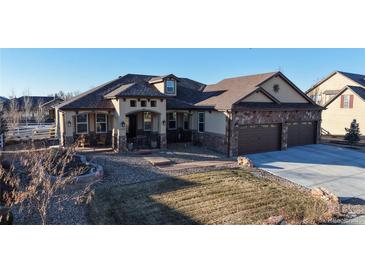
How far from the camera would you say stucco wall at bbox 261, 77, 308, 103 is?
20.3 m

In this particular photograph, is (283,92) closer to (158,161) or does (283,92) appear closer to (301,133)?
(301,133)

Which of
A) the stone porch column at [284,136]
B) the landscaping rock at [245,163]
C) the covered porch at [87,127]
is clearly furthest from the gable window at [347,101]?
the covered porch at [87,127]

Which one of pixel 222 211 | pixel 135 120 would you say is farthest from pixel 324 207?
pixel 135 120

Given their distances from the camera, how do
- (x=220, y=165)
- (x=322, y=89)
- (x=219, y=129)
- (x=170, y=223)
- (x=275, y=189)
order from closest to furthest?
1. (x=170, y=223)
2. (x=275, y=189)
3. (x=220, y=165)
4. (x=219, y=129)
5. (x=322, y=89)

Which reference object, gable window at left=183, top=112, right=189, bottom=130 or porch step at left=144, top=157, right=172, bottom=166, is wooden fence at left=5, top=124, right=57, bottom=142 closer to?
gable window at left=183, top=112, right=189, bottom=130

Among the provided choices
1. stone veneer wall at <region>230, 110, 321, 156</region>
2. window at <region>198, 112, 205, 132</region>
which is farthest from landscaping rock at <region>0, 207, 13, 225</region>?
window at <region>198, 112, 205, 132</region>

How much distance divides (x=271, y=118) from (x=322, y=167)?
526 cm

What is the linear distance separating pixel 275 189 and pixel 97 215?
7.05 metres

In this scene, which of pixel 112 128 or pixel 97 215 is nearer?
pixel 97 215

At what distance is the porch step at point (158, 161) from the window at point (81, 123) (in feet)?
19.2

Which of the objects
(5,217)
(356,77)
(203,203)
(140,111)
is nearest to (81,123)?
(140,111)

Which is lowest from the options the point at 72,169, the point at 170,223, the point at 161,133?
the point at 170,223

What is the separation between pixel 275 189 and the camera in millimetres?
11367

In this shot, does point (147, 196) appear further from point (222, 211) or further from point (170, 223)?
point (222, 211)
